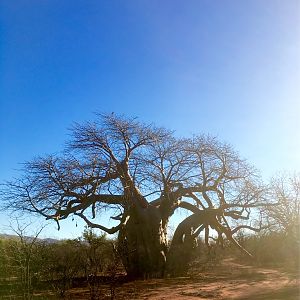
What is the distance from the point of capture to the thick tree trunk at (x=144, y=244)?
48.3 feet

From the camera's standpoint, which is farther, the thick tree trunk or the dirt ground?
the thick tree trunk

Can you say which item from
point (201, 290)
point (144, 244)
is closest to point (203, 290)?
point (201, 290)

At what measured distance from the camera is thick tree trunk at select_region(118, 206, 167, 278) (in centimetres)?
1471

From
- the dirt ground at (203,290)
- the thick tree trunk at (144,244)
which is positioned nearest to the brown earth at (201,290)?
the dirt ground at (203,290)

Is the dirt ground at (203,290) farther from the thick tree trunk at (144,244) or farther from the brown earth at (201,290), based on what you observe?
the thick tree trunk at (144,244)

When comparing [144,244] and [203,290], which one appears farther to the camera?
[144,244]

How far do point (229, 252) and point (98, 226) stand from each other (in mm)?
21570

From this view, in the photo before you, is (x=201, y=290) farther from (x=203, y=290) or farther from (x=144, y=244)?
(x=144, y=244)

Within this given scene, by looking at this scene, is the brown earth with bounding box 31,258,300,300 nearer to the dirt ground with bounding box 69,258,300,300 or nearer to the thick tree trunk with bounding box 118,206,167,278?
the dirt ground with bounding box 69,258,300,300

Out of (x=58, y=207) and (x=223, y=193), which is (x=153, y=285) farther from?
(x=223, y=193)

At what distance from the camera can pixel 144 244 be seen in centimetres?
1489

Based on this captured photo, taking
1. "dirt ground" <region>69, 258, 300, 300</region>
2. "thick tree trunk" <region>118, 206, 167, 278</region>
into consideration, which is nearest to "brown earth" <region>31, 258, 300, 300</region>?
"dirt ground" <region>69, 258, 300, 300</region>

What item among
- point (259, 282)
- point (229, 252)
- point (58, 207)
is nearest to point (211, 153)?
point (259, 282)

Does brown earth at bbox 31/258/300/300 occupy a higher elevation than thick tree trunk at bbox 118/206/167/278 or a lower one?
lower
